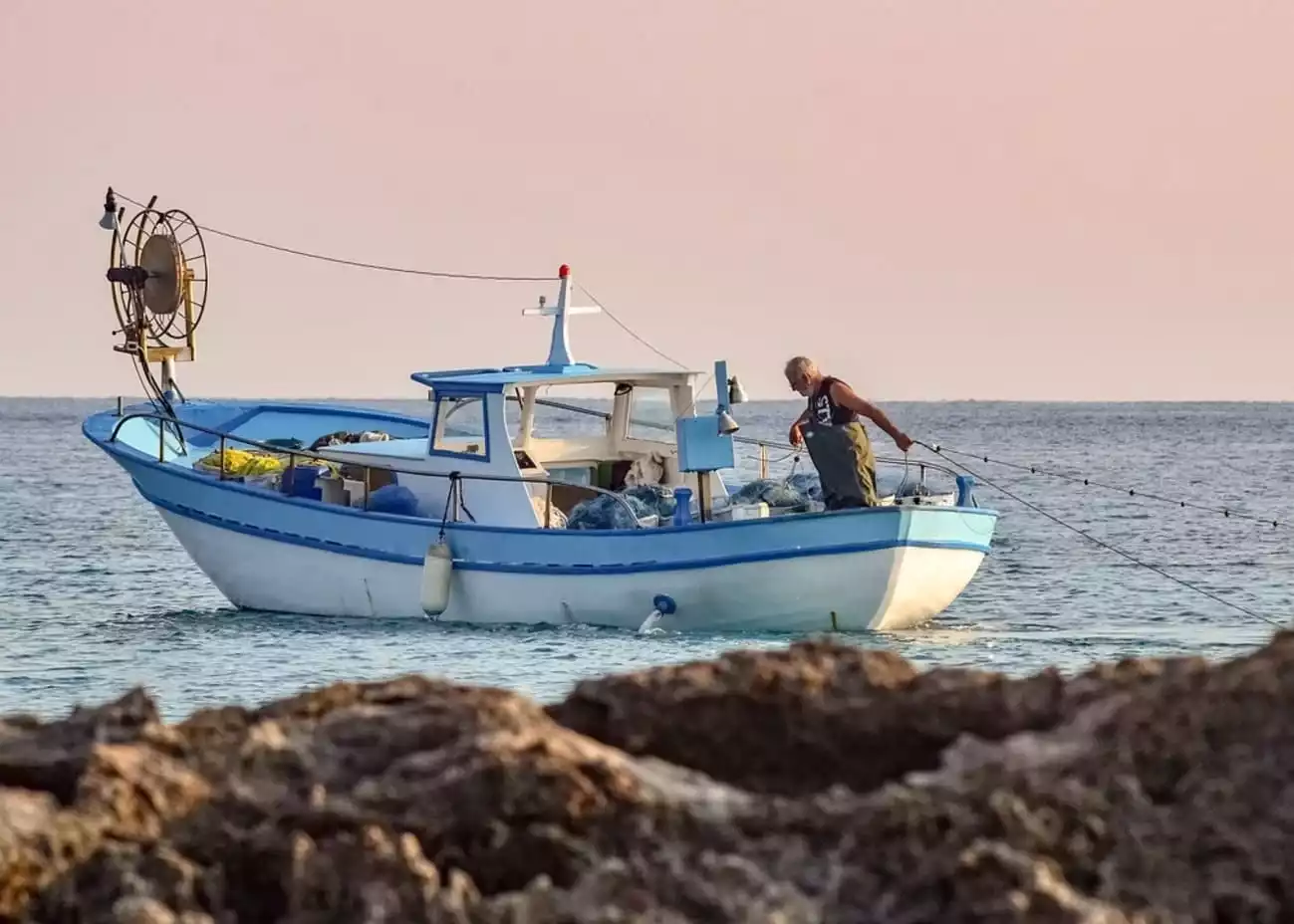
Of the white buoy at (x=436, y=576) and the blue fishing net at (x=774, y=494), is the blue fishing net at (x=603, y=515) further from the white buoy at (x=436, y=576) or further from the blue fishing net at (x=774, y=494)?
the white buoy at (x=436, y=576)

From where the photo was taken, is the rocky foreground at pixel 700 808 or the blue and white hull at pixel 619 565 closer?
the rocky foreground at pixel 700 808

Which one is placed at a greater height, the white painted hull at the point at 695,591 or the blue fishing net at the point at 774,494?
the blue fishing net at the point at 774,494

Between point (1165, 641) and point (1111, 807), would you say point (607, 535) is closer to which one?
point (1165, 641)

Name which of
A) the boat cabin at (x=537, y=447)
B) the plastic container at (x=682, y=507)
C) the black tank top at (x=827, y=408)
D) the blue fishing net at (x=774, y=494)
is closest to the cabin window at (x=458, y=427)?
the boat cabin at (x=537, y=447)

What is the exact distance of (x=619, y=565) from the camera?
1570 centimetres

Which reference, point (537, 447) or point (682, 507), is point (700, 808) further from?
point (537, 447)

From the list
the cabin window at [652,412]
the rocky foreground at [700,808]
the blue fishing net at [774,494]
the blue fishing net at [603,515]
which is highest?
the cabin window at [652,412]

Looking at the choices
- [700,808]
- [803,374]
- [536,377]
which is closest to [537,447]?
[536,377]

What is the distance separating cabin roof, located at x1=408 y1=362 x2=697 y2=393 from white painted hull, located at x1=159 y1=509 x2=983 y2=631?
1459 mm

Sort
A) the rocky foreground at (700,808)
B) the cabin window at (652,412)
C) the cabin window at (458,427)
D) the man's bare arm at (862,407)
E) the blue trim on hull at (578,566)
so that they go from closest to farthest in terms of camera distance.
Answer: the rocky foreground at (700,808)
the man's bare arm at (862,407)
the blue trim on hull at (578,566)
the cabin window at (458,427)
the cabin window at (652,412)

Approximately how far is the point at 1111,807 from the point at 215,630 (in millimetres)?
15072

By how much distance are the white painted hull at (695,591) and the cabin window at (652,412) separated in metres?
2.07

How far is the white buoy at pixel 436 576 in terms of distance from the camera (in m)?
16.5

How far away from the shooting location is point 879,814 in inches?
138
